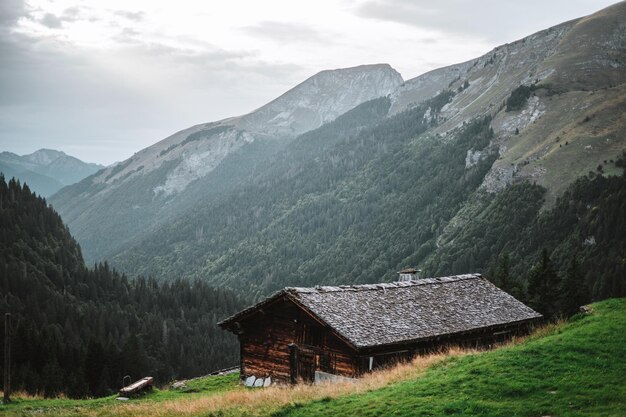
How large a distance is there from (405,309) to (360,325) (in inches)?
164

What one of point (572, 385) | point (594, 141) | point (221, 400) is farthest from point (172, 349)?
point (594, 141)

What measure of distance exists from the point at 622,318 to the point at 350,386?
1285cm

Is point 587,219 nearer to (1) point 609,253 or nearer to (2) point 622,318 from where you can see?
(1) point 609,253

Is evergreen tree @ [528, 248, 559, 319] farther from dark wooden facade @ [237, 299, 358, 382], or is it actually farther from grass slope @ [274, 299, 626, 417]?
grass slope @ [274, 299, 626, 417]

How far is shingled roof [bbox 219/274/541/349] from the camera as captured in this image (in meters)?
29.0

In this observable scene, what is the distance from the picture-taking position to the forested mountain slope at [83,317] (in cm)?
6819

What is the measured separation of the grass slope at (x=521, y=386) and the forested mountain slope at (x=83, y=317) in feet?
161

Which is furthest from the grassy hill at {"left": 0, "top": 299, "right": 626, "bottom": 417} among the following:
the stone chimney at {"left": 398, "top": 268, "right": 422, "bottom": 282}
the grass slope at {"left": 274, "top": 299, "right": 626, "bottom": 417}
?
the stone chimney at {"left": 398, "top": 268, "right": 422, "bottom": 282}

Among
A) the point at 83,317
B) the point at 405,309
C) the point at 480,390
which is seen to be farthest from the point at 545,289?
the point at 83,317

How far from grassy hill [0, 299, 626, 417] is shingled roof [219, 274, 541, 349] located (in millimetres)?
4138

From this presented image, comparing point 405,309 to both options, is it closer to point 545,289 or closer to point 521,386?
point 521,386

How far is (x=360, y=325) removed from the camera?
2911 cm

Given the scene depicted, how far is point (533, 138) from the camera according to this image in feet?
596

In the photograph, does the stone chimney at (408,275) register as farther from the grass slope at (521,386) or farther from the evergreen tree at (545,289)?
the evergreen tree at (545,289)
